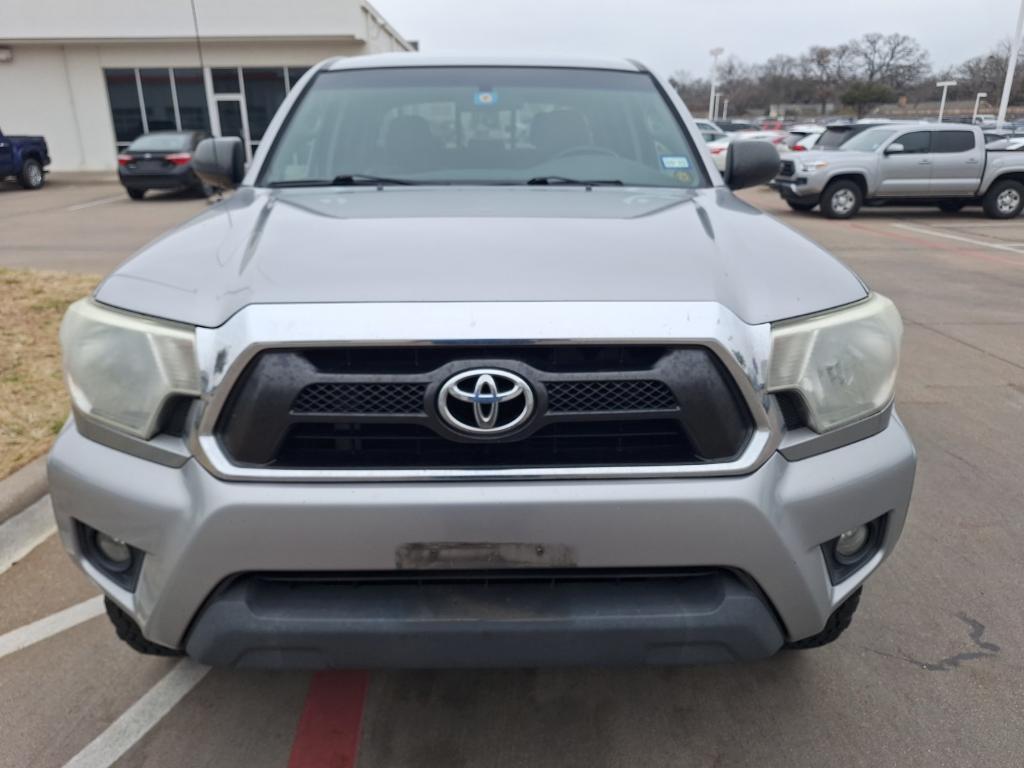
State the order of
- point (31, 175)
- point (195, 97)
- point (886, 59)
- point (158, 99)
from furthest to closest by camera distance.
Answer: point (886, 59), point (158, 99), point (195, 97), point (31, 175)

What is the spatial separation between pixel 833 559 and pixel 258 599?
1342 millimetres

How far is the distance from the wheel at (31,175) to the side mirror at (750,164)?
69.4ft

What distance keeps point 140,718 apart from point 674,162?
2.60 metres

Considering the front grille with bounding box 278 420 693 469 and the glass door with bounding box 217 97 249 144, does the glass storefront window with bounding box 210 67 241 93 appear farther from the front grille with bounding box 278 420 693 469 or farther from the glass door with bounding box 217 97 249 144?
the front grille with bounding box 278 420 693 469

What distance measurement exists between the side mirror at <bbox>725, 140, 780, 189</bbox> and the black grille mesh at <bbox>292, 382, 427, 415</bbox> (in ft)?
6.84

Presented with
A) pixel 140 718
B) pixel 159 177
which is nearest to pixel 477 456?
pixel 140 718

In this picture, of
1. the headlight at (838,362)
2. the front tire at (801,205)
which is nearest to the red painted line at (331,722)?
the headlight at (838,362)

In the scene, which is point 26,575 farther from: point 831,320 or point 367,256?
point 831,320

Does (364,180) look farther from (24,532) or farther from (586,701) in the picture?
(24,532)

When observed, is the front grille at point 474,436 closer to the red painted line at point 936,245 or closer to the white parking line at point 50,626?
the white parking line at point 50,626

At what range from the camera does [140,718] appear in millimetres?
2320

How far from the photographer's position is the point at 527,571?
1774 mm

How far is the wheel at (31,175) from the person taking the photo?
19.7m

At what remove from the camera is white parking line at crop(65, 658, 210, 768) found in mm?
2178
